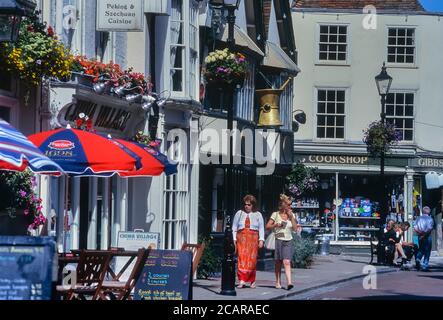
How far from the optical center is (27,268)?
9.45m

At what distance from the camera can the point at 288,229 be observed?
21.8 metres

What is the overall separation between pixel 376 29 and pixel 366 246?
8304mm

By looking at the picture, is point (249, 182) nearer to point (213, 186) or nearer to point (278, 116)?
point (278, 116)

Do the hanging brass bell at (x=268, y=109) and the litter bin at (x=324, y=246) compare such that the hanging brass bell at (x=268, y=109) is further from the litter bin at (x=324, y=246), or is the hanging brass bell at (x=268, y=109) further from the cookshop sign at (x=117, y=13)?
the cookshop sign at (x=117, y=13)

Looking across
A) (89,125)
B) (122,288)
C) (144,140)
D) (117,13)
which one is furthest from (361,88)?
(122,288)

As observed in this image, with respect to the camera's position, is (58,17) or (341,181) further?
(341,181)

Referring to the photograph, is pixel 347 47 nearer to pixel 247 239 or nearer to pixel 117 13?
pixel 247 239

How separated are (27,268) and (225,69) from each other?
12.6m

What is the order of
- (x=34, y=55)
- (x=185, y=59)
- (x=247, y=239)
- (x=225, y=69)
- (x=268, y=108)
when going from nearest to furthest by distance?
(x=34, y=55) < (x=225, y=69) < (x=247, y=239) < (x=185, y=59) < (x=268, y=108)

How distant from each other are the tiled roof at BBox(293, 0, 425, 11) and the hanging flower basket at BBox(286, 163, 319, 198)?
714 centimetres

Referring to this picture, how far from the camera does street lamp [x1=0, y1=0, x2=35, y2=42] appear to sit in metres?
13.7
